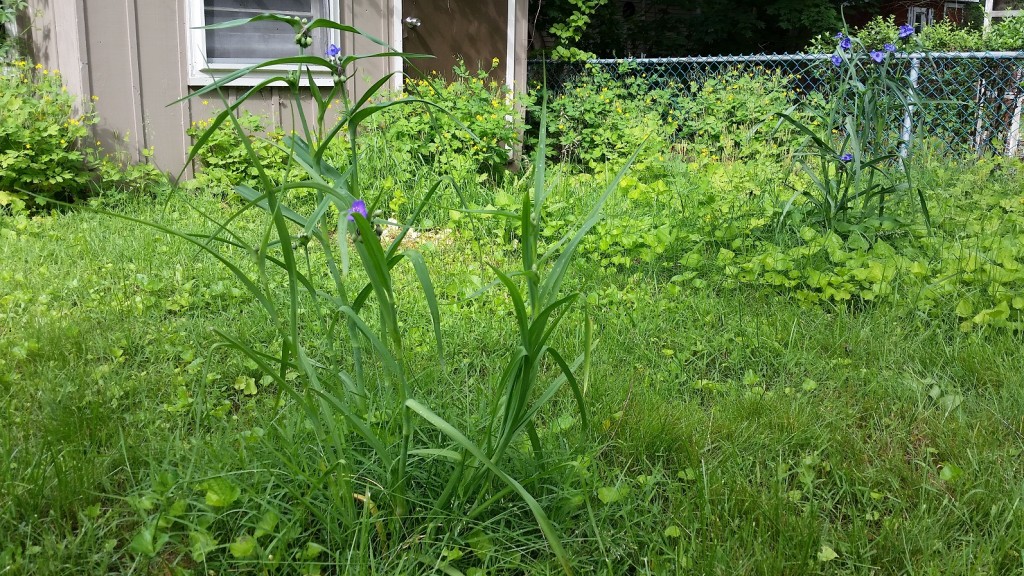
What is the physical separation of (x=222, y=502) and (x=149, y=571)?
0.68 feet

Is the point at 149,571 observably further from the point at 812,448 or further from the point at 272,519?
the point at 812,448

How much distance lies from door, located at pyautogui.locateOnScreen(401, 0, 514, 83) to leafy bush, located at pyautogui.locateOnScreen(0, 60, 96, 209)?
2405 mm

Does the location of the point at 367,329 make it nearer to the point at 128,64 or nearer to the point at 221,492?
the point at 221,492

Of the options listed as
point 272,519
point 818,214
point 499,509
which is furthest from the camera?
point 818,214

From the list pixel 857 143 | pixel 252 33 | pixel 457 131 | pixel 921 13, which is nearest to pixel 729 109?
pixel 457 131

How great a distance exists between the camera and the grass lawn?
160 centimetres

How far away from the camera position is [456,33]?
255 inches

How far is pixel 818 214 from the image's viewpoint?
355 centimetres

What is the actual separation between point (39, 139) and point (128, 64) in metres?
0.74

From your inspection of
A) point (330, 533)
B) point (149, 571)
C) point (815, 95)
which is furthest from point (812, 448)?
point (815, 95)

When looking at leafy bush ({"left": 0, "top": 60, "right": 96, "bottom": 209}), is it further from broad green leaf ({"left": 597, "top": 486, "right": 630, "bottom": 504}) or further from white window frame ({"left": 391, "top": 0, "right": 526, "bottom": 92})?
broad green leaf ({"left": 597, "top": 486, "right": 630, "bottom": 504})

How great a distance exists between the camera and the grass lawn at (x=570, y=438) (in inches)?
62.9

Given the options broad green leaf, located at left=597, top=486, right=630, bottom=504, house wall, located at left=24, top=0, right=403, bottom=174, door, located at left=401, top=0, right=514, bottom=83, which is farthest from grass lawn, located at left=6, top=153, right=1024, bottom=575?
door, located at left=401, top=0, right=514, bottom=83

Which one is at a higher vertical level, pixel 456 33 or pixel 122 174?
pixel 456 33
